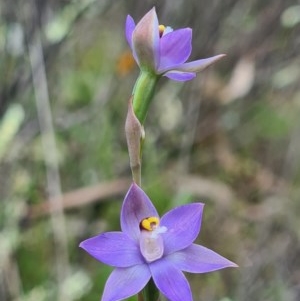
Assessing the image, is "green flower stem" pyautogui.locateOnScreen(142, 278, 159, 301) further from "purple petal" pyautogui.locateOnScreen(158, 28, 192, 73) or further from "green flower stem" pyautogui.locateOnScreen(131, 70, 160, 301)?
"purple petal" pyautogui.locateOnScreen(158, 28, 192, 73)

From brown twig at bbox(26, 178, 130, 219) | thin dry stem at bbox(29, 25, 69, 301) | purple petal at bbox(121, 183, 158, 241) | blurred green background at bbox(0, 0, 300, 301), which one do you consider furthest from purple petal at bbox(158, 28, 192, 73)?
brown twig at bbox(26, 178, 130, 219)

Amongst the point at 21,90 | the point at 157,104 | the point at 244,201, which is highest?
the point at 21,90

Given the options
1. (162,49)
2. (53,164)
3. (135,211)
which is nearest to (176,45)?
(162,49)

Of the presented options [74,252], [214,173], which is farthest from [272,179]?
[74,252]

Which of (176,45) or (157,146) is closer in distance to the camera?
(176,45)

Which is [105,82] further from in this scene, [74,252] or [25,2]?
[74,252]

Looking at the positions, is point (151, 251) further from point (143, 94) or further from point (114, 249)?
point (143, 94)

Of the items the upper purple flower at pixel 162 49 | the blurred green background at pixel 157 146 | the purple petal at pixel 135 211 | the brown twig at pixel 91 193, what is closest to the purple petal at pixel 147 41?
the upper purple flower at pixel 162 49

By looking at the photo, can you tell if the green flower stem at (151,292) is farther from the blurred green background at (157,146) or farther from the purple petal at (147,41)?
the blurred green background at (157,146)
